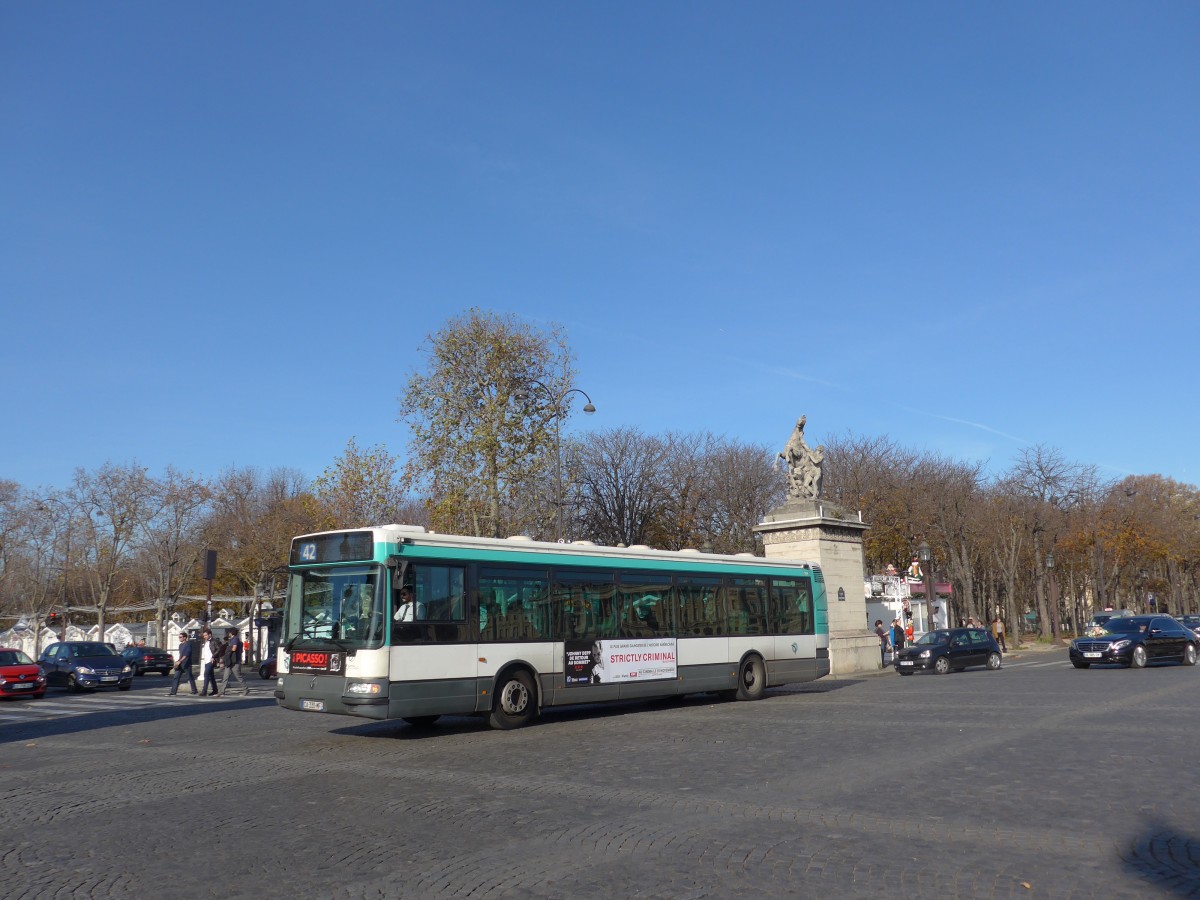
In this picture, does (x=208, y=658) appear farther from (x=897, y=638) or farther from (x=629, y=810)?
(x=897, y=638)

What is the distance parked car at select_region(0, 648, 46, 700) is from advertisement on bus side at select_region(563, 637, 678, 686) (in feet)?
63.2

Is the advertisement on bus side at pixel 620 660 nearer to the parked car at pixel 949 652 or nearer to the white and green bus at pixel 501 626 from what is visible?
the white and green bus at pixel 501 626

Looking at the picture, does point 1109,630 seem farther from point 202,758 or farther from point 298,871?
point 298,871

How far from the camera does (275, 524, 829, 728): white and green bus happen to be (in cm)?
1407

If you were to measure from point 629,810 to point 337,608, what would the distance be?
7154mm

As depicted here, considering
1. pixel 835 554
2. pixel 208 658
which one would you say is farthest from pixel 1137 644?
pixel 208 658

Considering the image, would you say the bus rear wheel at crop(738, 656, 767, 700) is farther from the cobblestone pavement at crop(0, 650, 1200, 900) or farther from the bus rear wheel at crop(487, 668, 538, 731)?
the bus rear wheel at crop(487, 668, 538, 731)

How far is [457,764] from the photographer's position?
11797mm

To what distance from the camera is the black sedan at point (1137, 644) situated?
1109 inches

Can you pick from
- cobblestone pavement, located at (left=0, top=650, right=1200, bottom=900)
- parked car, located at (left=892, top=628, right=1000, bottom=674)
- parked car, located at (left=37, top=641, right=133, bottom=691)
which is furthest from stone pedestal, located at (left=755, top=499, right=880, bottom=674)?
parked car, located at (left=37, top=641, right=133, bottom=691)

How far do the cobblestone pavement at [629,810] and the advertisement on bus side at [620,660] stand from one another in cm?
136

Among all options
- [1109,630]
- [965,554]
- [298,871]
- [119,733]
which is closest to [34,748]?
[119,733]

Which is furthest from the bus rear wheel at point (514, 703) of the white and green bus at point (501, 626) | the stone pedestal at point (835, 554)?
the stone pedestal at point (835, 554)

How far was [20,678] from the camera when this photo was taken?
27.8 metres
